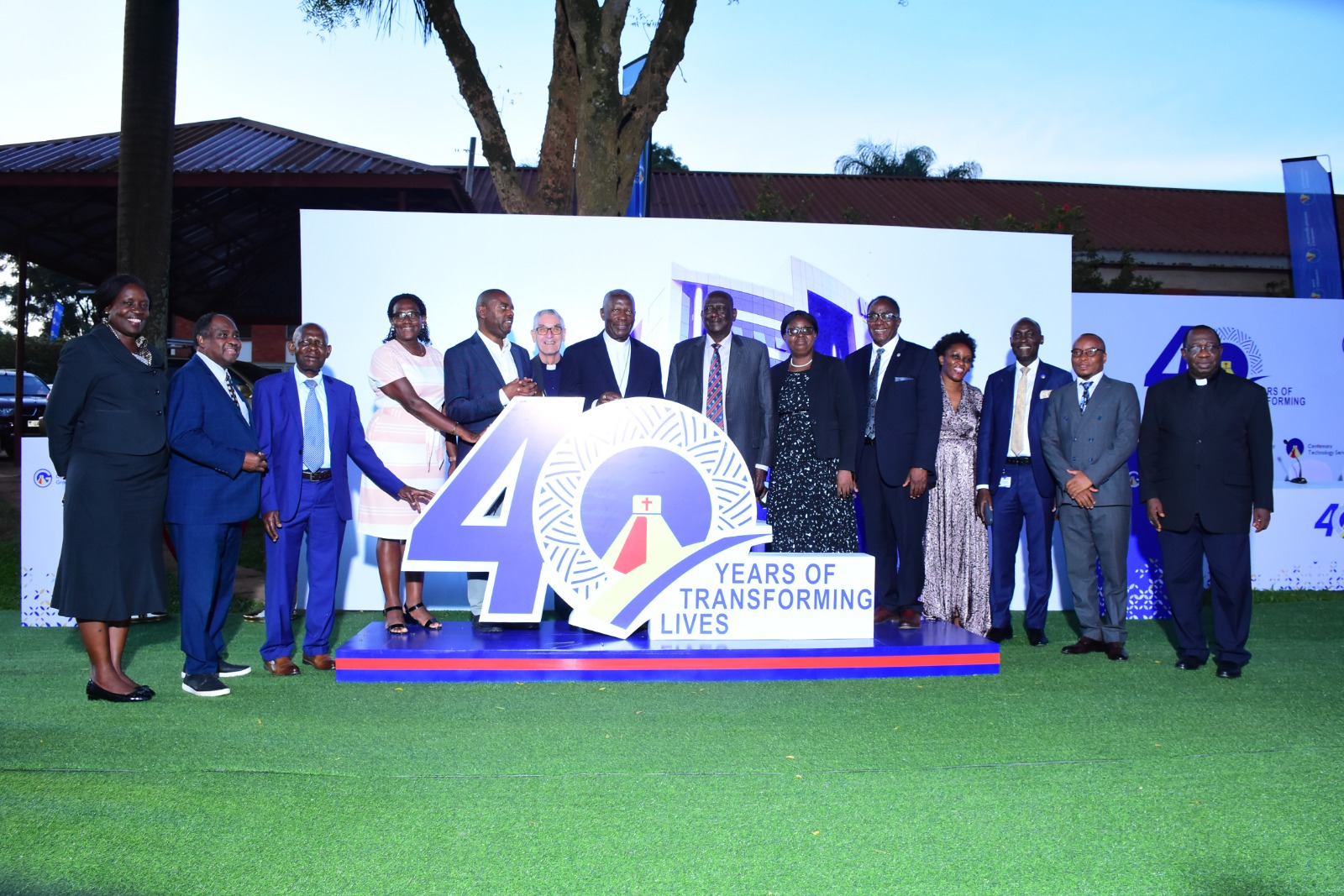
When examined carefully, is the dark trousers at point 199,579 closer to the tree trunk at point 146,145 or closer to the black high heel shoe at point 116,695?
the black high heel shoe at point 116,695

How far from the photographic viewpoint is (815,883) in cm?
265

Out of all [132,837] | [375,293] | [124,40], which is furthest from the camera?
[124,40]

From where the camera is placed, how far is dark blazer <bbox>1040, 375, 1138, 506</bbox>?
557 centimetres

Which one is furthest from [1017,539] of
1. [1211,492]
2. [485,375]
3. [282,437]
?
[282,437]

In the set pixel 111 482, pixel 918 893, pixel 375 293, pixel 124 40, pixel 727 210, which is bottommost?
pixel 918 893

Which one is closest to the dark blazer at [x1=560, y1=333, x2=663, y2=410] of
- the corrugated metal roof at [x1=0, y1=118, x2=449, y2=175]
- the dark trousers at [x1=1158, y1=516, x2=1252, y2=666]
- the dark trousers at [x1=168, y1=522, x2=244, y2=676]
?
the dark trousers at [x1=168, y1=522, x2=244, y2=676]

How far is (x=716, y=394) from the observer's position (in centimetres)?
560

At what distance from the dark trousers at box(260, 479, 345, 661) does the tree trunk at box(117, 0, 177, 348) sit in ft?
10.3

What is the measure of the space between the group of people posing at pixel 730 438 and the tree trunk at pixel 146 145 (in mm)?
2554

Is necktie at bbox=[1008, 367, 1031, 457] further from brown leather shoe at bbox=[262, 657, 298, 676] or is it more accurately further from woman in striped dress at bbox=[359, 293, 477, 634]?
brown leather shoe at bbox=[262, 657, 298, 676]

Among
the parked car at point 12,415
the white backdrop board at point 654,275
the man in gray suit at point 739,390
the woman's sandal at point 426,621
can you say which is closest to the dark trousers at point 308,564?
the woman's sandal at point 426,621

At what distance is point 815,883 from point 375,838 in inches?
47.7

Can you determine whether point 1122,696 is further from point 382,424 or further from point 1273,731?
point 382,424

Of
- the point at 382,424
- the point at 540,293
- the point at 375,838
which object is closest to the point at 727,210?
the point at 540,293
